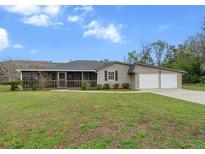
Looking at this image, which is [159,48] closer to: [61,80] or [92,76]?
[92,76]

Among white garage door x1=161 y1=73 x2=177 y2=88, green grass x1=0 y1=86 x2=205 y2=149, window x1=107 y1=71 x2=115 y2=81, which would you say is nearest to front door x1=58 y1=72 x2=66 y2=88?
window x1=107 y1=71 x2=115 y2=81

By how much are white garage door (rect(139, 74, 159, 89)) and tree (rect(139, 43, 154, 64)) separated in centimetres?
2268

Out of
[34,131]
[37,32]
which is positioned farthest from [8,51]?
[34,131]

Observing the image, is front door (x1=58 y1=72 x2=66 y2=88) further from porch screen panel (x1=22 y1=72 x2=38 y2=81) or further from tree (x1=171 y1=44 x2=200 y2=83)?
tree (x1=171 y1=44 x2=200 y2=83)

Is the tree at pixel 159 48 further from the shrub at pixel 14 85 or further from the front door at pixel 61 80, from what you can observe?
the shrub at pixel 14 85

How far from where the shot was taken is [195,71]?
4050 cm

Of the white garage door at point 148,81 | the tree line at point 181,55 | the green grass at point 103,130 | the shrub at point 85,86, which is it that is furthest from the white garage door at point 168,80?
the green grass at point 103,130

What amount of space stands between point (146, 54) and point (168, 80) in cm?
2279

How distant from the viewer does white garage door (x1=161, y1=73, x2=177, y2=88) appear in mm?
27625

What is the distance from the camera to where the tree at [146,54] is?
164 feet

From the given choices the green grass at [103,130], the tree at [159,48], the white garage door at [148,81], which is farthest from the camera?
the tree at [159,48]
